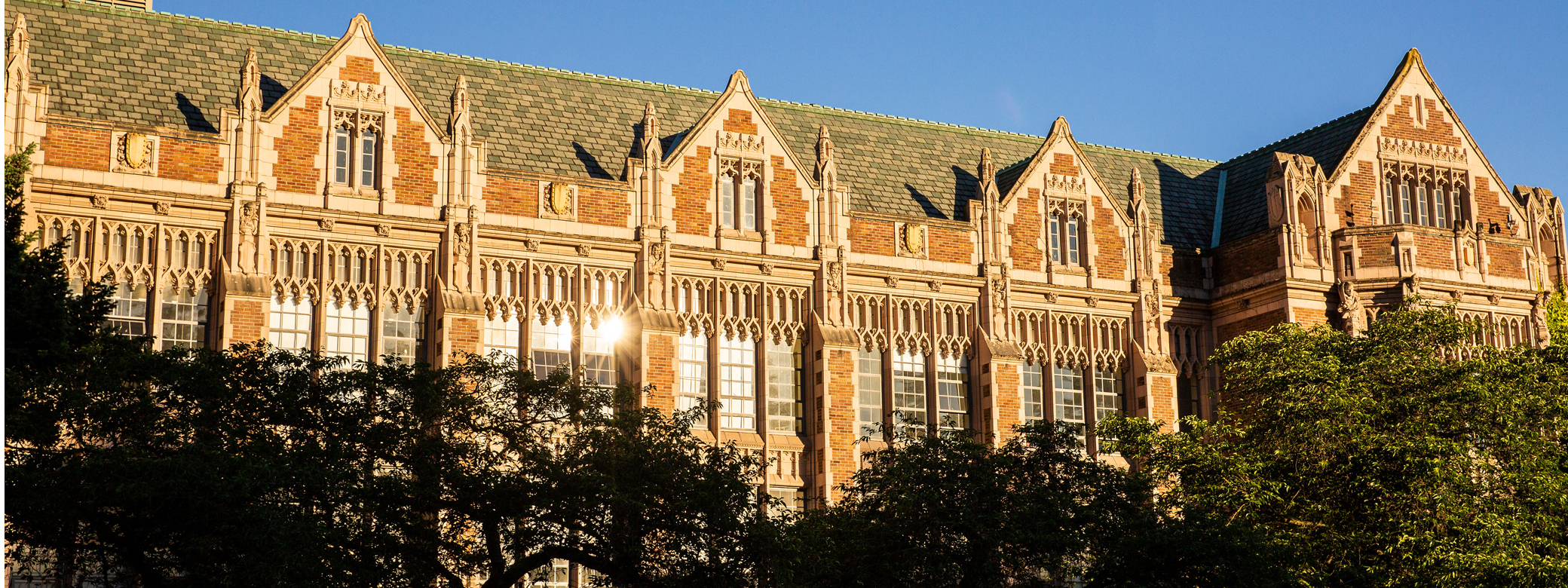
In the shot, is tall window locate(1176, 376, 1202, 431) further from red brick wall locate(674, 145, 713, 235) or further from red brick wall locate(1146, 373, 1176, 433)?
red brick wall locate(674, 145, 713, 235)

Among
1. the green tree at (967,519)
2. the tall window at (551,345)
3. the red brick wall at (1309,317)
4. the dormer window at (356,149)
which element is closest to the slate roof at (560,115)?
the dormer window at (356,149)

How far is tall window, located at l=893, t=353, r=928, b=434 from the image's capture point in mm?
42312

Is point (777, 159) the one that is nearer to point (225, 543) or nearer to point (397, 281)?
point (397, 281)

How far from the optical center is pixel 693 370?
40281mm

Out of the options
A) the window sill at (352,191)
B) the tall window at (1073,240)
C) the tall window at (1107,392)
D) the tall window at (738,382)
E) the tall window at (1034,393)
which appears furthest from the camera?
the tall window at (1073,240)

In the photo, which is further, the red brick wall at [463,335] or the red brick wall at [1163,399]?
the red brick wall at [1163,399]

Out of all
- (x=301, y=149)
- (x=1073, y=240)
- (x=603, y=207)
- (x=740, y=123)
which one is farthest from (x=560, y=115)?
(x=1073, y=240)

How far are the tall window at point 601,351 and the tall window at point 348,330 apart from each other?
16.2ft

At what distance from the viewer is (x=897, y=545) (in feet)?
87.4

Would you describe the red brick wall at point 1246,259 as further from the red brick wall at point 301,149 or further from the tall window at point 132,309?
the tall window at point 132,309

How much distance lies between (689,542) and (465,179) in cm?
1652

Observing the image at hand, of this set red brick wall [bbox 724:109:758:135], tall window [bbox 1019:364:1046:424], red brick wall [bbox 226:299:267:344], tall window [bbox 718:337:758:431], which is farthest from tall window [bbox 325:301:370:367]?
tall window [bbox 1019:364:1046:424]

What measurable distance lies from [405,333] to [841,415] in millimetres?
10391

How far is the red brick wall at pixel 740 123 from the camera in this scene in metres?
42.3
